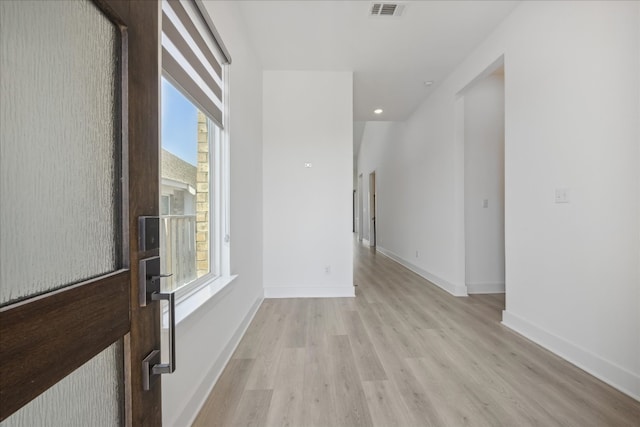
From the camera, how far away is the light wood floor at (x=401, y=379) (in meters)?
1.49

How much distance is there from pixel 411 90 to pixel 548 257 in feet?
9.74

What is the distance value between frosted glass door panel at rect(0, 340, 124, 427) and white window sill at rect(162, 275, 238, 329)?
2.12ft

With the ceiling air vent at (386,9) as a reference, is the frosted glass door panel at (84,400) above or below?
below

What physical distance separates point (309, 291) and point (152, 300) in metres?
3.14

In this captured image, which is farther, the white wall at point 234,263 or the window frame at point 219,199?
the window frame at point 219,199

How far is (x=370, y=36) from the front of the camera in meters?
2.88

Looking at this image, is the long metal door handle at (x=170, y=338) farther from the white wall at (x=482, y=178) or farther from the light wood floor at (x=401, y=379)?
the white wall at (x=482, y=178)

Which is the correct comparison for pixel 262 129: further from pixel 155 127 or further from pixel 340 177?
pixel 155 127

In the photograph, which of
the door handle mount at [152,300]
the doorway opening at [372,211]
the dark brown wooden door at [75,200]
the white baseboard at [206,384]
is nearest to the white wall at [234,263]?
the white baseboard at [206,384]

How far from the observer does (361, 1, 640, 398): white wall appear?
66.2 inches

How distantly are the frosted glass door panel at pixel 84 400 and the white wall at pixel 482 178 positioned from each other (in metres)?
3.91

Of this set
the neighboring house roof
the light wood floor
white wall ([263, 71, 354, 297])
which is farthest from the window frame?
white wall ([263, 71, 354, 297])

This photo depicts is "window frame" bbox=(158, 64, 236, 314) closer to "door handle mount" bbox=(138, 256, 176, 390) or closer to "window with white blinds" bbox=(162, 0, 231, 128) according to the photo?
"window with white blinds" bbox=(162, 0, 231, 128)

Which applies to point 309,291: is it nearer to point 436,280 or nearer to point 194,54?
point 436,280
